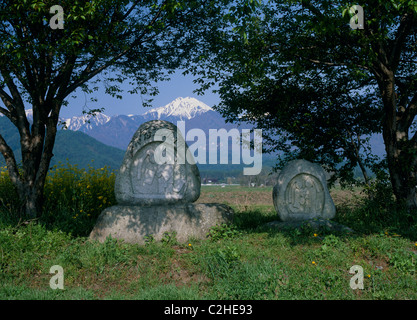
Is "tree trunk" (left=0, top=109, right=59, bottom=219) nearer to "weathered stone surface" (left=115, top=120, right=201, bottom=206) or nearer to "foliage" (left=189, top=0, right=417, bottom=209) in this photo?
"weathered stone surface" (left=115, top=120, right=201, bottom=206)

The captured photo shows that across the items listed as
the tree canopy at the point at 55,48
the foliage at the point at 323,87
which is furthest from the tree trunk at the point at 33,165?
the foliage at the point at 323,87

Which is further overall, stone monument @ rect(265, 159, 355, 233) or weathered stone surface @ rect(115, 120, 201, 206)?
stone monument @ rect(265, 159, 355, 233)

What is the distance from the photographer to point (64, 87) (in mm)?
10047

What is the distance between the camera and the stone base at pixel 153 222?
27.6 ft

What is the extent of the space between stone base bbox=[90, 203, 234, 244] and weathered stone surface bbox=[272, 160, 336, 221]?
197 cm

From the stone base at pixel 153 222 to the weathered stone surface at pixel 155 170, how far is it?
459 millimetres

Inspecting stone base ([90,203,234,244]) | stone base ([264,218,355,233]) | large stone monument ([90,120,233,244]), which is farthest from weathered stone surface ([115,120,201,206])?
stone base ([264,218,355,233])

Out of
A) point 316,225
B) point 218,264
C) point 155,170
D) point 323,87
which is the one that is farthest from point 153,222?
point 323,87

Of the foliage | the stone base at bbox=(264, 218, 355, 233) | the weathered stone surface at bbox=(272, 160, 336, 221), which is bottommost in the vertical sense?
the stone base at bbox=(264, 218, 355, 233)

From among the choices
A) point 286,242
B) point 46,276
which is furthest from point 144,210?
point 286,242

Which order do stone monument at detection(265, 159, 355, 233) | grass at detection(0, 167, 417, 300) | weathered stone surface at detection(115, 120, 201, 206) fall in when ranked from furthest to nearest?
stone monument at detection(265, 159, 355, 233)
weathered stone surface at detection(115, 120, 201, 206)
grass at detection(0, 167, 417, 300)

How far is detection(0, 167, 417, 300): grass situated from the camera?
6.03m

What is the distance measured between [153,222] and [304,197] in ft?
13.0

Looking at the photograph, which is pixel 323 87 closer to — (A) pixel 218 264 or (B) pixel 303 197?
(B) pixel 303 197
